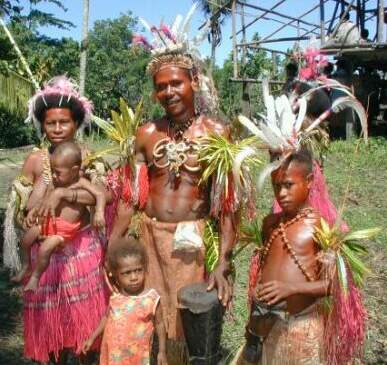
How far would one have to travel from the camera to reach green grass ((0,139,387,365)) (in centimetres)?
414

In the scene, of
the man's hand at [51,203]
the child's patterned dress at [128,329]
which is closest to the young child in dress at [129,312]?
the child's patterned dress at [128,329]

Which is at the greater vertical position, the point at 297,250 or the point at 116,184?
the point at 116,184

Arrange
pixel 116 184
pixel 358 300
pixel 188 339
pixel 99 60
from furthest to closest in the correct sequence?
1. pixel 99 60
2. pixel 116 184
3. pixel 358 300
4. pixel 188 339

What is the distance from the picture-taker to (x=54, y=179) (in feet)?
10.6

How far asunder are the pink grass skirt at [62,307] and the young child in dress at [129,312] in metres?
0.34

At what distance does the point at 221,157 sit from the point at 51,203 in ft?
3.14

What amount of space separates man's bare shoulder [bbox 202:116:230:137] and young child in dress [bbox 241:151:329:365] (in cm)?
57

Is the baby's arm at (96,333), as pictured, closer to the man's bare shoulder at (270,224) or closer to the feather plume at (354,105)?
the man's bare shoulder at (270,224)

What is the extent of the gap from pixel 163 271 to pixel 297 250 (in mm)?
932

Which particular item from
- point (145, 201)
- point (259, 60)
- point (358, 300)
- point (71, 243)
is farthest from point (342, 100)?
point (259, 60)

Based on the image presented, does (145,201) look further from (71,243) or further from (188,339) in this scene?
(188,339)

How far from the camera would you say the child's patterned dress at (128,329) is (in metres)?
2.94

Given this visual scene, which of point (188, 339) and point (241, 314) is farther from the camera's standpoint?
point (241, 314)

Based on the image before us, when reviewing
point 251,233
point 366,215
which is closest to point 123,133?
point 251,233
